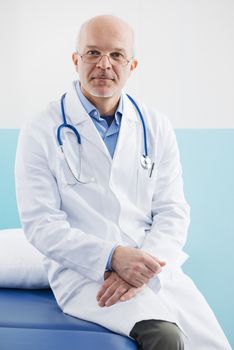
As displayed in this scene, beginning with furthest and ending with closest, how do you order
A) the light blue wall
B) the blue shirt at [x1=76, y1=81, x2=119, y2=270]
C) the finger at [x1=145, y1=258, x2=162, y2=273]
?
the light blue wall < the blue shirt at [x1=76, y1=81, x2=119, y2=270] < the finger at [x1=145, y1=258, x2=162, y2=273]

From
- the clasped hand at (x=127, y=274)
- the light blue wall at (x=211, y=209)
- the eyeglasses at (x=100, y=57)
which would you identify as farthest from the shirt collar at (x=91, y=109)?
the light blue wall at (x=211, y=209)

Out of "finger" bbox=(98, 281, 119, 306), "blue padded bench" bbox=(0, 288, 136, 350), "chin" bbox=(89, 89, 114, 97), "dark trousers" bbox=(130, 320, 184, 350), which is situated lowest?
"blue padded bench" bbox=(0, 288, 136, 350)

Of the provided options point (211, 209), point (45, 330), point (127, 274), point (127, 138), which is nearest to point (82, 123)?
point (127, 138)

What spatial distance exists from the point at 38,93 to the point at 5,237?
0.95 metres

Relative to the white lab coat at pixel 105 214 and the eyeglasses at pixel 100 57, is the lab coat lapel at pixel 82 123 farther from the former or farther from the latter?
the eyeglasses at pixel 100 57

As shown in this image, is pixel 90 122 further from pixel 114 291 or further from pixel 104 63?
pixel 114 291

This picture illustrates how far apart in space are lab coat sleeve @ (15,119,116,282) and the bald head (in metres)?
0.34

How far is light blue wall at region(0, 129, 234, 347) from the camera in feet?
9.46

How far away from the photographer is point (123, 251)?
1.82m

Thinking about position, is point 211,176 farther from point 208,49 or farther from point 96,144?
point 96,144

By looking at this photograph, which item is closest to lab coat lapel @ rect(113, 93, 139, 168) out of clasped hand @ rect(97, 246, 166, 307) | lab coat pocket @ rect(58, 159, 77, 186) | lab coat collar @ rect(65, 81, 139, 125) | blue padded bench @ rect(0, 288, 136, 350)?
lab coat collar @ rect(65, 81, 139, 125)

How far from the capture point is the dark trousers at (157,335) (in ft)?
5.57

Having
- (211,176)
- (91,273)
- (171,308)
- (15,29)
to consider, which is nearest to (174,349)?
(171,308)

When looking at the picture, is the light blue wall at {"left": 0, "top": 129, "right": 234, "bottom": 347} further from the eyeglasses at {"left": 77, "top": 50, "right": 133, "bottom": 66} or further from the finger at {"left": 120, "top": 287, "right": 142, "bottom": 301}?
the finger at {"left": 120, "top": 287, "right": 142, "bottom": 301}
